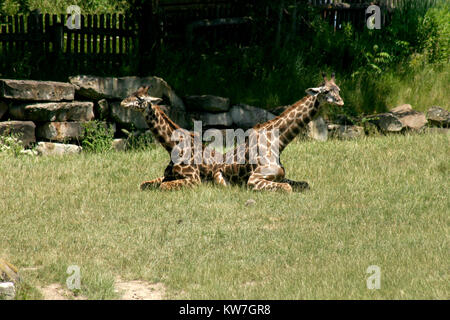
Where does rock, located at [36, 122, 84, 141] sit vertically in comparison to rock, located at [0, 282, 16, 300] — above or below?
below

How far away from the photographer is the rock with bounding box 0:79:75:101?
12.5m

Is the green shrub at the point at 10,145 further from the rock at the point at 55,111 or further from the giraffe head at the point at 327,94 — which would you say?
the giraffe head at the point at 327,94

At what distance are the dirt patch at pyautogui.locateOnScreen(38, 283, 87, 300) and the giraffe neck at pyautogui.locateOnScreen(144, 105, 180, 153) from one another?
3.78m

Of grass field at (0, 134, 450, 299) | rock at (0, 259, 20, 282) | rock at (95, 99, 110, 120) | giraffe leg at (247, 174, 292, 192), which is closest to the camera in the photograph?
rock at (0, 259, 20, 282)

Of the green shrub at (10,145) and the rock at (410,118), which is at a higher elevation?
the rock at (410,118)

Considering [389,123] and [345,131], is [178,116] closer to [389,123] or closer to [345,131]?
[345,131]

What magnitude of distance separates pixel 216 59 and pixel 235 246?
8.07m

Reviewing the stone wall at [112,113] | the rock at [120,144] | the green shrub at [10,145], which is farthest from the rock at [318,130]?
the green shrub at [10,145]

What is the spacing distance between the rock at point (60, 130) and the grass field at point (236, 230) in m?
1.13

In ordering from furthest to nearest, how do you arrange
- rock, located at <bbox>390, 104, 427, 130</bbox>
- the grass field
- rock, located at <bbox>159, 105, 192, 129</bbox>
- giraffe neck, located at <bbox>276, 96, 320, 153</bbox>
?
1. rock, located at <bbox>390, 104, 427, 130</bbox>
2. rock, located at <bbox>159, 105, 192, 129</bbox>
3. giraffe neck, located at <bbox>276, 96, 320, 153</bbox>
4. the grass field

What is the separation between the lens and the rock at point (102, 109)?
1324cm

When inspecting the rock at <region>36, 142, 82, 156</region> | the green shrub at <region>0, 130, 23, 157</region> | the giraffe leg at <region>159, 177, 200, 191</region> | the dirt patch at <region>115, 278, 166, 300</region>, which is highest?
the dirt patch at <region>115, 278, 166, 300</region>

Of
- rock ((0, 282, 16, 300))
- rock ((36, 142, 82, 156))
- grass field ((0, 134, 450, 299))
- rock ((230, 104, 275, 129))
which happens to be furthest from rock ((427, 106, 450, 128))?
rock ((0, 282, 16, 300))

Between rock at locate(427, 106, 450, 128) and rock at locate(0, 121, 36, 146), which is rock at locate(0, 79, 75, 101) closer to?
rock at locate(0, 121, 36, 146)
